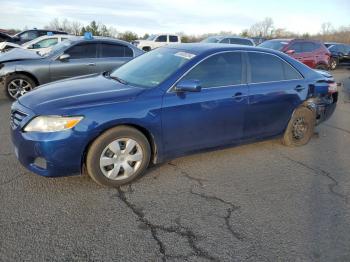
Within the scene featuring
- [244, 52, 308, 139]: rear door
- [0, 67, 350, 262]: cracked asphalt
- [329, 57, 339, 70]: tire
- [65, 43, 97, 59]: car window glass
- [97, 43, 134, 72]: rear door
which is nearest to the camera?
[0, 67, 350, 262]: cracked asphalt

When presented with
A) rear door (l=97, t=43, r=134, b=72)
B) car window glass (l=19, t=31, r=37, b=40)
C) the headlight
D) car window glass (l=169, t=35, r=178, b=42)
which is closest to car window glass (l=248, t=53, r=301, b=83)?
the headlight

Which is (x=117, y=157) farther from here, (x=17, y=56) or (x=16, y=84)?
(x=17, y=56)

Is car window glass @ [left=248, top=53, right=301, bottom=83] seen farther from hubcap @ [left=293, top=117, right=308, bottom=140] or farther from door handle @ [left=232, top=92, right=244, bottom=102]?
hubcap @ [left=293, top=117, right=308, bottom=140]

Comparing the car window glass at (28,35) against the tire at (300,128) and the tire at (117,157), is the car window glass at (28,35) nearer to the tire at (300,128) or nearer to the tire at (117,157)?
the tire at (300,128)

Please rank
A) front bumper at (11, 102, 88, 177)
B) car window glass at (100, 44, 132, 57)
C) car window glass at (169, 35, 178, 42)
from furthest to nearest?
car window glass at (169, 35, 178, 42), car window glass at (100, 44, 132, 57), front bumper at (11, 102, 88, 177)

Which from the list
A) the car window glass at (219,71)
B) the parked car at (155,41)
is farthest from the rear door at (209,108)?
the parked car at (155,41)

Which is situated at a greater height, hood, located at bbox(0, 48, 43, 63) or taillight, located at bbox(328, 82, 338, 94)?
hood, located at bbox(0, 48, 43, 63)

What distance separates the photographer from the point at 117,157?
3.78 m

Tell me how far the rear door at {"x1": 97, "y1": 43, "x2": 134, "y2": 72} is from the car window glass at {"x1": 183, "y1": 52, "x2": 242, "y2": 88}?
423 cm

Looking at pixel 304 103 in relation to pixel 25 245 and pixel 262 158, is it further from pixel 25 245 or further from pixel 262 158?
pixel 25 245

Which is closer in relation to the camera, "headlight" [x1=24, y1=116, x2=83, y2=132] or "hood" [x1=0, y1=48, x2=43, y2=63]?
"headlight" [x1=24, y1=116, x2=83, y2=132]

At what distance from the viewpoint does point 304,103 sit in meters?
5.33

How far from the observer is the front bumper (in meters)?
3.41

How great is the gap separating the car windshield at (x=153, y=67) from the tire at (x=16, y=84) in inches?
149
